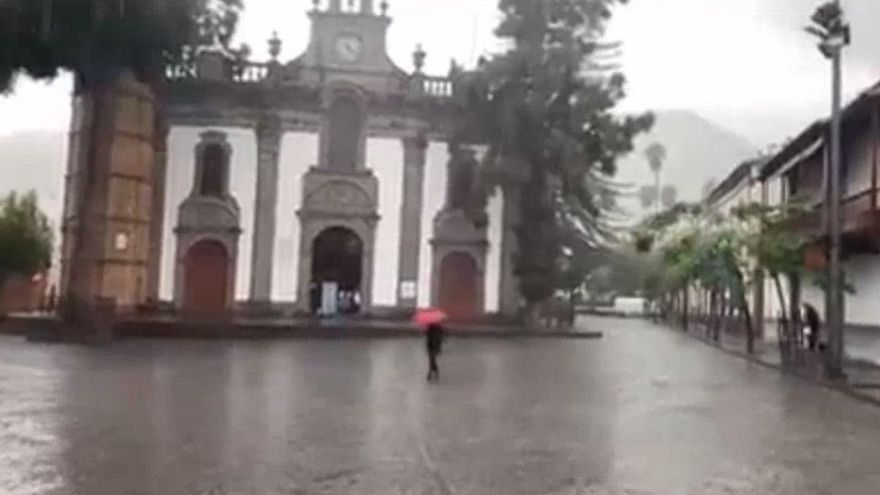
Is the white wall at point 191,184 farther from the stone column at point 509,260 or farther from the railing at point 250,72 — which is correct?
the stone column at point 509,260

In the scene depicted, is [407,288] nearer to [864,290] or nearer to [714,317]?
[714,317]

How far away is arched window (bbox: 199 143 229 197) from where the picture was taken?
46656 mm

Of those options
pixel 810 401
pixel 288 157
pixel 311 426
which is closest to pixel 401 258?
pixel 288 157

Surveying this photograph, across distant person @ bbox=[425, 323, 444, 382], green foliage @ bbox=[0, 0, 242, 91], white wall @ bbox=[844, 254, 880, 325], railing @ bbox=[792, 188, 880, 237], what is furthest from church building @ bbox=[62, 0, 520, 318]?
distant person @ bbox=[425, 323, 444, 382]

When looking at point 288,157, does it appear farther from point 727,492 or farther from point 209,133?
point 727,492

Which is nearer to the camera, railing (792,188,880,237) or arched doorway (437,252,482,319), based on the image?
railing (792,188,880,237)

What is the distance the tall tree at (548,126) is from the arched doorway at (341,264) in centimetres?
589

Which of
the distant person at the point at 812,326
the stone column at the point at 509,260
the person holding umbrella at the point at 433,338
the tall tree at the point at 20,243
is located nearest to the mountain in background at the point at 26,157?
the tall tree at the point at 20,243

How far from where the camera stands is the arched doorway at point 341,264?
46969 millimetres

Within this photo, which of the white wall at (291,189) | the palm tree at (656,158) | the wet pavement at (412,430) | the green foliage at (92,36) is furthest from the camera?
the palm tree at (656,158)

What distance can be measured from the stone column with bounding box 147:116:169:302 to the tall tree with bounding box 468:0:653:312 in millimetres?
11278

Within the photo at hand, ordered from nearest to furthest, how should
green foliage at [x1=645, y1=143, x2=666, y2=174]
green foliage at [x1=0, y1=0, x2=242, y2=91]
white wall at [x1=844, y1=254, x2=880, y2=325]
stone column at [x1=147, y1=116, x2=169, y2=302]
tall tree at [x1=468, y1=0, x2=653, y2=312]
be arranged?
white wall at [x1=844, y1=254, x2=880, y2=325], green foliage at [x1=0, y1=0, x2=242, y2=91], tall tree at [x1=468, y1=0, x2=653, y2=312], stone column at [x1=147, y1=116, x2=169, y2=302], green foliage at [x1=645, y1=143, x2=666, y2=174]

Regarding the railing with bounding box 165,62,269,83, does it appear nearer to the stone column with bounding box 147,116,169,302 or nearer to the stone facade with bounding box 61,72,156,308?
the stone column with bounding box 147,116,169,302

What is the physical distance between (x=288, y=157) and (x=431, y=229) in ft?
19.3
